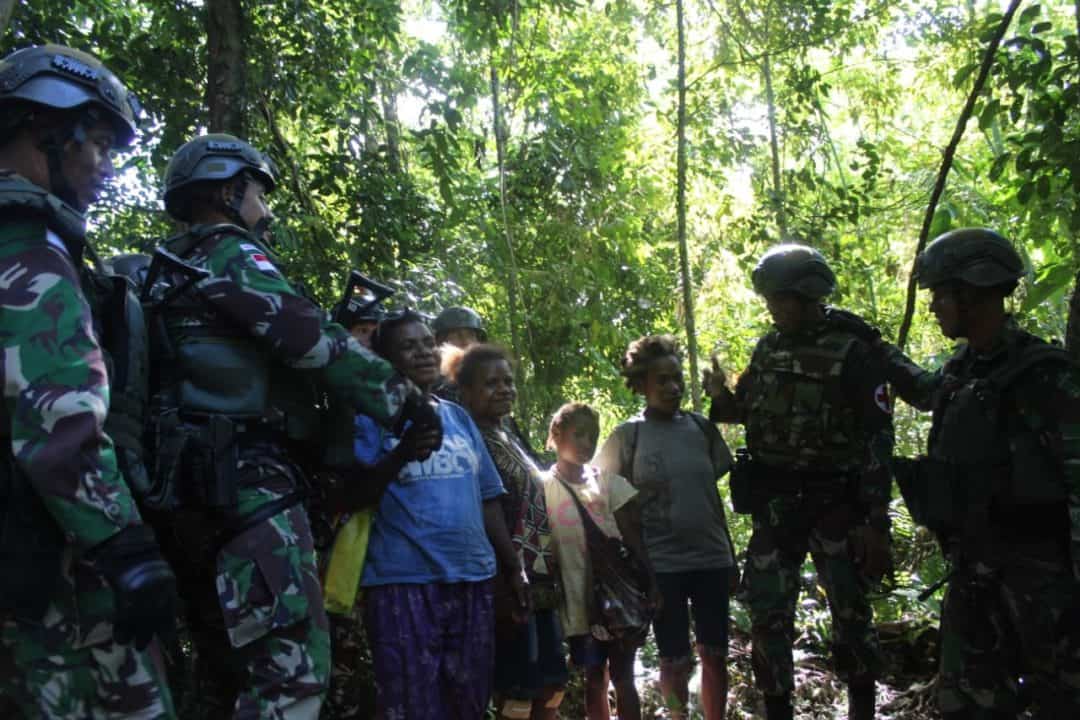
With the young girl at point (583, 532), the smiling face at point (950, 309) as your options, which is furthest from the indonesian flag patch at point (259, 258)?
the smiling face at point (950, 309)

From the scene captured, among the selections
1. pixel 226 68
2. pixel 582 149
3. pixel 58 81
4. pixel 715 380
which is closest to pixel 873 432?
pixel 715 380

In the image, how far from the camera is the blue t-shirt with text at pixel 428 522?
3229 millimetres

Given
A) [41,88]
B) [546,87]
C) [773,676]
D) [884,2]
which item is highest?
[884,2]

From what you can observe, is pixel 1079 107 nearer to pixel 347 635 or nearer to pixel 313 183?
pixel 347 635

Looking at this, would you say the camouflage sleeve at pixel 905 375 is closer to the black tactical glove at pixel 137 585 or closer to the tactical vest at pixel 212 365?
the tactical vest at pixel 212 365

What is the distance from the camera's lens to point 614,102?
8.95m

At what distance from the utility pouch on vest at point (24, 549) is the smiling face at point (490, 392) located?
2.08 metres

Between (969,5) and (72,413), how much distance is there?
1379cm

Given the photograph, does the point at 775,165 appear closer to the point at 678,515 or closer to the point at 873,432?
the point at 873,432

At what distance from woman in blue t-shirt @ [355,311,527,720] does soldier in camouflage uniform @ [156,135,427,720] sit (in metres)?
0.47

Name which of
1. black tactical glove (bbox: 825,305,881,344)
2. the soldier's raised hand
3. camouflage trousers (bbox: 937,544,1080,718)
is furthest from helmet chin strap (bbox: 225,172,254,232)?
camouflage trousers (bbox: 937,544,1080,718)

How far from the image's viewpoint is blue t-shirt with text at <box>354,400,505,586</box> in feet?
10.6

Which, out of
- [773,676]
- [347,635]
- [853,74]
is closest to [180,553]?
[347,635]

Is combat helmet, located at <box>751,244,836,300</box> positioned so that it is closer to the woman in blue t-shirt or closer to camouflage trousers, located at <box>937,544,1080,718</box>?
camouflage trousers, located at <box>937,544,1080,718</box>
